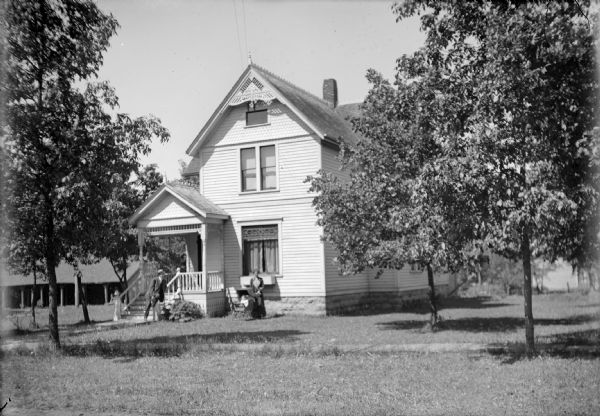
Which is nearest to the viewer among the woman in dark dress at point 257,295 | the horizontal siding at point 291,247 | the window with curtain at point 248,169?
the woman in dark dress at point 257,295

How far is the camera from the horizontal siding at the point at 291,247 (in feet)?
78.9

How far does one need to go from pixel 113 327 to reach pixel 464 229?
15238 mm

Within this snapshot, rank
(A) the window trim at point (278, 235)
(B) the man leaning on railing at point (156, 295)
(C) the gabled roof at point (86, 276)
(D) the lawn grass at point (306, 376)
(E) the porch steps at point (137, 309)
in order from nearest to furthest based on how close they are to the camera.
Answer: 1. (D) the lawn grass at point (306, 376)
2. (B) the man leaning on railing at point (156, 295)
3. (E) the porch steps at point (137, 309)
4. (A) the window trim at point (278, 235)
5. (C) the gabled roof at point (86, 276)

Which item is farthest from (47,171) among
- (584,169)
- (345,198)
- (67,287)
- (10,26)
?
(67,287)

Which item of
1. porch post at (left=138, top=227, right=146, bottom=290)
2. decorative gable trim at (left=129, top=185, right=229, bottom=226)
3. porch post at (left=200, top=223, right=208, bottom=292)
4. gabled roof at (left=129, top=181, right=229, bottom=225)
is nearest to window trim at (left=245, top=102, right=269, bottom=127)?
gabled roof at (left=129, top=181, right=229, bottom=225)

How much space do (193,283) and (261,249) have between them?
3278 millimetres

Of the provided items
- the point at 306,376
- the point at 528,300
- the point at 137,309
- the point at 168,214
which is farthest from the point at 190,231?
the point at 528,300

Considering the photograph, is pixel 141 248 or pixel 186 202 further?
pixel 141 248

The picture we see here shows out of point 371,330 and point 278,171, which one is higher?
point 278,171

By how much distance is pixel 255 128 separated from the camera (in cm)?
2555

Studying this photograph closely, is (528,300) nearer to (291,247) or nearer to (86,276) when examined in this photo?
(291,247)

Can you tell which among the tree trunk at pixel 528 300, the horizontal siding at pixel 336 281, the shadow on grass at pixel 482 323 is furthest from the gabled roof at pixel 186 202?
the tree trunk at pixel 528 300

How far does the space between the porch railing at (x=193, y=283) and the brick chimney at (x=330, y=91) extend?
13.0 m

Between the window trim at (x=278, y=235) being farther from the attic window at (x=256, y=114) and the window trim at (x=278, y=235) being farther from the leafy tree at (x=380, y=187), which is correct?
the leafy tree at (x=380, y=187)
